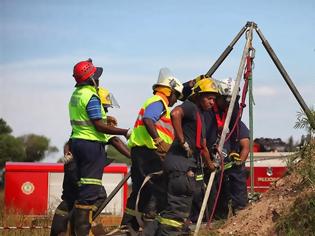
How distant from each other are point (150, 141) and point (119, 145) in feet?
2.77

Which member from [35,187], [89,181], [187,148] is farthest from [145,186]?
[35,187]

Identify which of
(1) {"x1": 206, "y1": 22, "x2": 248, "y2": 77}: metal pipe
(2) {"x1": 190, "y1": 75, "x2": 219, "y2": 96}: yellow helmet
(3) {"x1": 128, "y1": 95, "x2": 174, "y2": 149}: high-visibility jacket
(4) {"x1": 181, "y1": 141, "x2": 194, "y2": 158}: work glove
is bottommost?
(4) {"x1": 181, "y1": 141, "x2": 194, "y2": 158}: work glove

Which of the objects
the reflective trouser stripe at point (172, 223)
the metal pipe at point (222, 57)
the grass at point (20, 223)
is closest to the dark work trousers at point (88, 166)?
the reflective trouser stripe at point (172, 223)

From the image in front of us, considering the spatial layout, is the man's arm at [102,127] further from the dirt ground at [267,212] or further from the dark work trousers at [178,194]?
the dirt ground at [267,212]

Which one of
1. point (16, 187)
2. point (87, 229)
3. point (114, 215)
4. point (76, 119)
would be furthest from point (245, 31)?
point (16, 187)

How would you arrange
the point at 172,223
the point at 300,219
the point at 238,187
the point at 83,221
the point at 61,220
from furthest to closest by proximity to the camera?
the point at 238,187, the point at 61,220, the point at 83,221, the point at 172,223, the point at 300,219

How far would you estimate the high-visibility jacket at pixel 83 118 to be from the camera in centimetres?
747

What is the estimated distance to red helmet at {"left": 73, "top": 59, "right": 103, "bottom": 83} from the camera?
302 inches

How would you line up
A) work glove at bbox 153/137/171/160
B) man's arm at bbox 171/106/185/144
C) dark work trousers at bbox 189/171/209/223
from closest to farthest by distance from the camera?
man's arm at bbox 171/106/185/144, dark work trousers at bbox 189/171/209/223, work glove at bbox 153/137/171/160

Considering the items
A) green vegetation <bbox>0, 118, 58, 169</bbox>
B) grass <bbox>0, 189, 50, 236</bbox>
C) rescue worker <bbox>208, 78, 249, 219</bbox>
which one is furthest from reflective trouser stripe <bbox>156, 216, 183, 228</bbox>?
green vegetation <bbox>0, 118, 58, 169</bbox>

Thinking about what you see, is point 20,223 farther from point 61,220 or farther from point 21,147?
point 21,147

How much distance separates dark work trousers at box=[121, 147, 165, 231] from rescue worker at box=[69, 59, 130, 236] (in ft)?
1.51

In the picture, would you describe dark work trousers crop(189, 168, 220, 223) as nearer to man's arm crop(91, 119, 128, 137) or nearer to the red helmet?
man's arm crop(91, 119, 128, 137)

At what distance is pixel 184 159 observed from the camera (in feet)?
23.2
